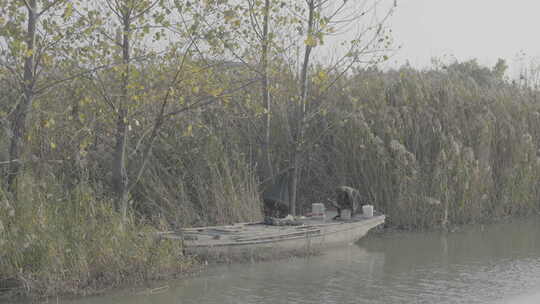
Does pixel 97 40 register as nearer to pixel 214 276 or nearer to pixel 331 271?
pixel 214 276

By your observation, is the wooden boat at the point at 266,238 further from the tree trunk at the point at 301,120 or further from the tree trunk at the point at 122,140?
the tree trunk at the point at 301,120

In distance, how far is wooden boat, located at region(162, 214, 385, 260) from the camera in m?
11.5

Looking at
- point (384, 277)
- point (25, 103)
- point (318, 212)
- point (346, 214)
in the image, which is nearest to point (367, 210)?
point (346, 214)

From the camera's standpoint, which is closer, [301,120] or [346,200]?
[346,200]

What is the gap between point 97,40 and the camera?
1107 centimetres

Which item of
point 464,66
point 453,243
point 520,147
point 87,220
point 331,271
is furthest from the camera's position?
point 464,66

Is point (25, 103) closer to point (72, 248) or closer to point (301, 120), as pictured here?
point (72, 248)

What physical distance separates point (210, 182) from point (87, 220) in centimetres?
391

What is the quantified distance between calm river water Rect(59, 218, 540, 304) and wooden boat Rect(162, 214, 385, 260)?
0.21m

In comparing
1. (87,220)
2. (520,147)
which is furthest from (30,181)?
(520,147)

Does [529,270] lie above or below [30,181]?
below

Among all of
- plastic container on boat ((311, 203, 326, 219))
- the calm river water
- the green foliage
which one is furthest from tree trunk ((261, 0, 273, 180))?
the green foliage

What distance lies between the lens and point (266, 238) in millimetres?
12102

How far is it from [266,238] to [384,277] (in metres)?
1.97
